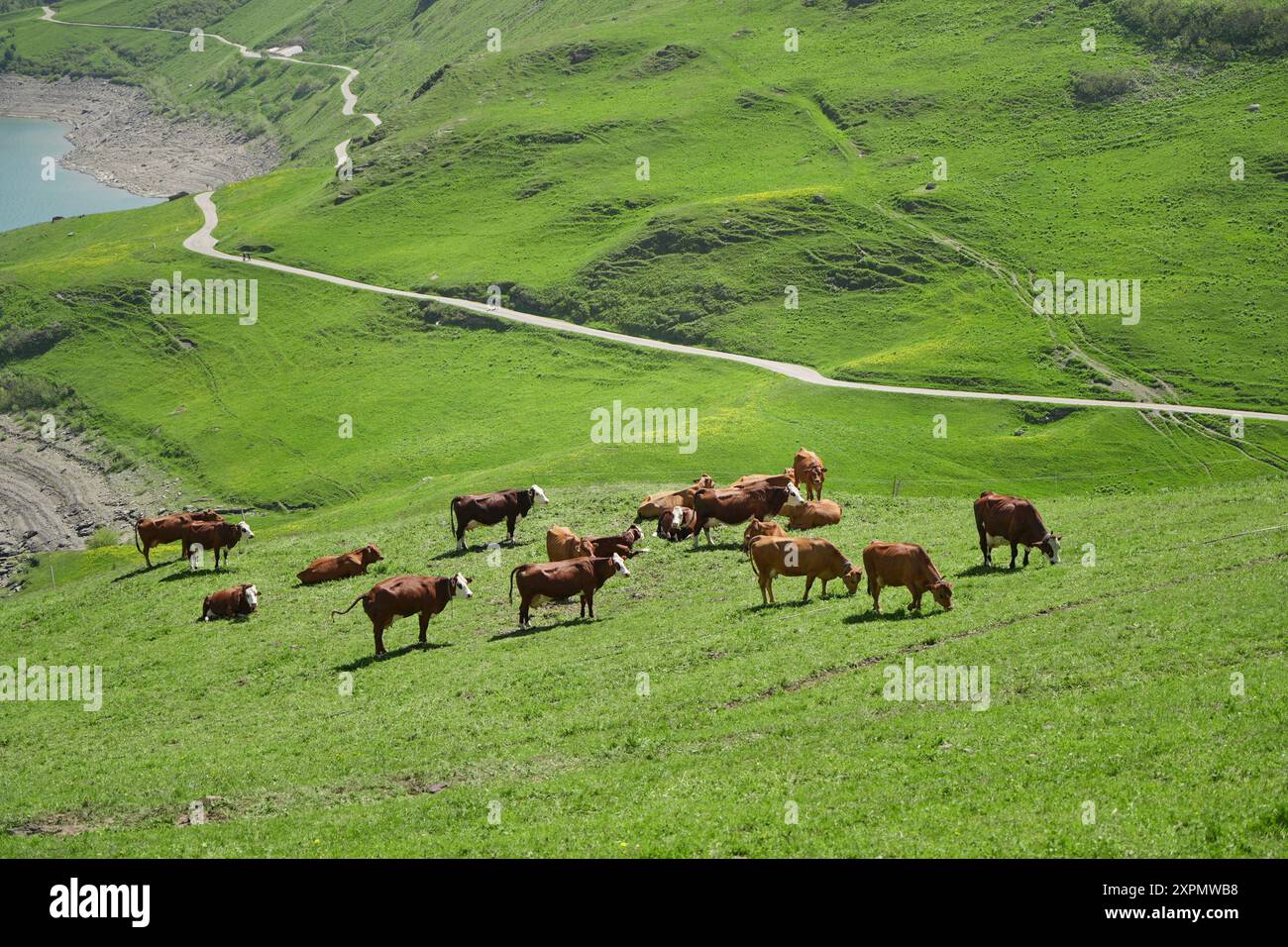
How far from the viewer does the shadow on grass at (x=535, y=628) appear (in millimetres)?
35000

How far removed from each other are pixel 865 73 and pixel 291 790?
167 meters

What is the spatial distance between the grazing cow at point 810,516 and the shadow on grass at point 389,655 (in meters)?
16.2

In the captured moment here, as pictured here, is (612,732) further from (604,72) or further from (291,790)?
(604,72)

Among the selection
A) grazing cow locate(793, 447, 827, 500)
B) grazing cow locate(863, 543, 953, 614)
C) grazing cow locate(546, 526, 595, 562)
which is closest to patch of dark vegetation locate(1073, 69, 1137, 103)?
grazing cow locate(793, 447, 827, 500)

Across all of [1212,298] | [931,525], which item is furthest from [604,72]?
[931,525]

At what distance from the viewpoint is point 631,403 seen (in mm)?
102562

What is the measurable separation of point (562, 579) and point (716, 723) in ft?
36.7

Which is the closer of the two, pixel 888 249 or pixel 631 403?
pixel 631 403

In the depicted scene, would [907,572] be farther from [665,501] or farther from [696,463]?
[696,463]

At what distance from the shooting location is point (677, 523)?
145 feet

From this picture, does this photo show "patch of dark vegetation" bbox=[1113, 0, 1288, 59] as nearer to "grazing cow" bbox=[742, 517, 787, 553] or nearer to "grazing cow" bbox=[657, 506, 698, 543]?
"grazing cow" bbox=[657, 506, 698, 543]

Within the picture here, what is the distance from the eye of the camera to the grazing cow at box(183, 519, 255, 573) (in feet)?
161

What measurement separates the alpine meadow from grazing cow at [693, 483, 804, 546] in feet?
0.58

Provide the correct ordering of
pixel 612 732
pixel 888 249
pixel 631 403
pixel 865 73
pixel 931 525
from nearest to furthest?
pixel 612 732, pixel 931 525, pixel 631 403, pixel 888 249, pixel 865 73
